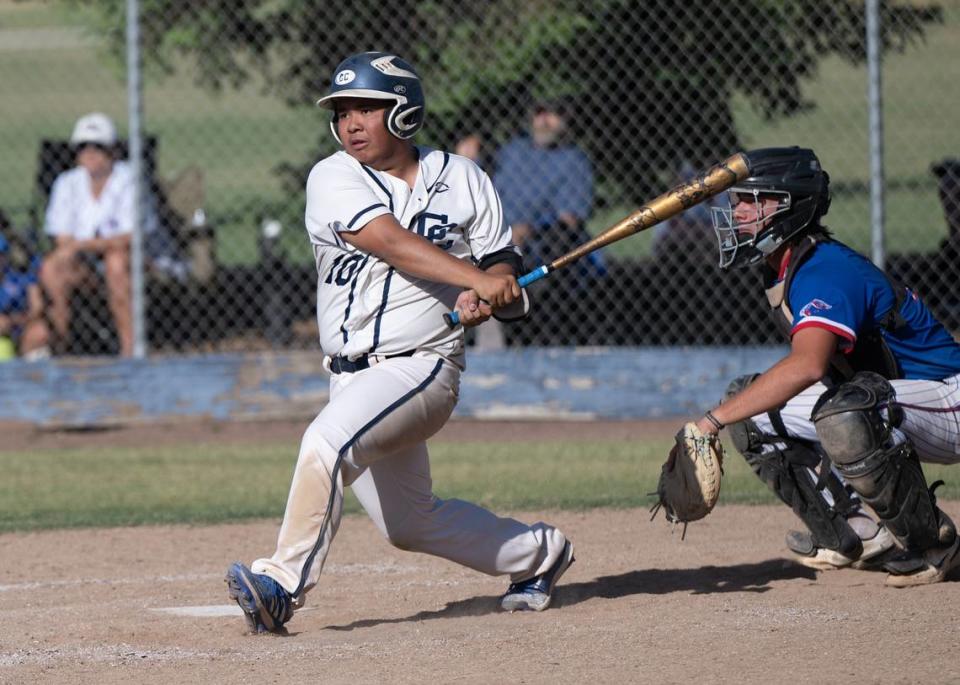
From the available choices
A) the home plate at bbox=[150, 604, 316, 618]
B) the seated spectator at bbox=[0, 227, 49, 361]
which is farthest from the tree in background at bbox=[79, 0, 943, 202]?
the home plate at bbox=[150, 604, 316, 618]

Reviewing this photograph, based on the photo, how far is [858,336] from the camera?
184 inches

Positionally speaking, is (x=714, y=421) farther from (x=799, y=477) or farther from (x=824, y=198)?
(x=824, y=198)

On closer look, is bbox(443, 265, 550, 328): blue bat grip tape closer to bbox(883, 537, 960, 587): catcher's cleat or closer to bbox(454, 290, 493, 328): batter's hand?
bbox(454, 290, 493, 328): batter's hand

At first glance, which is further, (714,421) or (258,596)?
(714,421)

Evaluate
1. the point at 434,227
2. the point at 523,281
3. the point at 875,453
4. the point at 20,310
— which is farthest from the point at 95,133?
the point at 875,453

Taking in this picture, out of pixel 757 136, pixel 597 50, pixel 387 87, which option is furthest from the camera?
pixel 757 136

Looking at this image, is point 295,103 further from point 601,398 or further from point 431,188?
point 431,188

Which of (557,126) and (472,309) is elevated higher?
(557,126)

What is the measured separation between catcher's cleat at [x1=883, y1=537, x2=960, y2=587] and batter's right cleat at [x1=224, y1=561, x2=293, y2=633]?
208 cm

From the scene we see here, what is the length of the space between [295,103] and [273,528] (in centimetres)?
548

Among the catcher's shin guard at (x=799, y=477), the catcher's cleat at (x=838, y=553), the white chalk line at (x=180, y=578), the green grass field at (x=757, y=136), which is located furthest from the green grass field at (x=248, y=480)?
the green grass field at (x=757, y=136)

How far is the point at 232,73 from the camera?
11.1 m

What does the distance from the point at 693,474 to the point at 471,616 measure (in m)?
0.86

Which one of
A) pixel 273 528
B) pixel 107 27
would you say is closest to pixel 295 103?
pixel 107 27
